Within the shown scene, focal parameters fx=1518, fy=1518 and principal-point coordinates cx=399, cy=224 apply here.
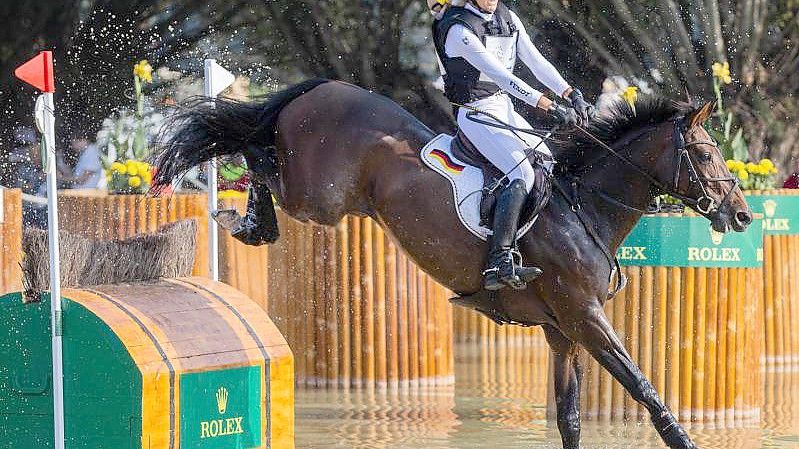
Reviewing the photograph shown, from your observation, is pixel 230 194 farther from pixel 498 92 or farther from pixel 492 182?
pixel 492 182

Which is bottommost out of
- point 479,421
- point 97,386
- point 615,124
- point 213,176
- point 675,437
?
point 479,421

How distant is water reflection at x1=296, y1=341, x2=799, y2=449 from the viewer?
9.16 metres

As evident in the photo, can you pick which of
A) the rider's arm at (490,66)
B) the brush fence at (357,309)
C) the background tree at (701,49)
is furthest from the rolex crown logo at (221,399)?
the background tree at (701,49)

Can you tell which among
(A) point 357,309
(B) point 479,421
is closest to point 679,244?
(B) point 479,421

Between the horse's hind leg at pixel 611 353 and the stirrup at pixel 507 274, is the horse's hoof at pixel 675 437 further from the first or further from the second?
the stirrup at pixel 507 274

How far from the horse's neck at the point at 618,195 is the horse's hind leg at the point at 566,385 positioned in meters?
0.61

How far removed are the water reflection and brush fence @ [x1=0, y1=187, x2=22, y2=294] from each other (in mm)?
2187

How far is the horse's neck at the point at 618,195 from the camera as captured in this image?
26.0 ft

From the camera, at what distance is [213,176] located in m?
8.69

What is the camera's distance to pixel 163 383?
6777 millimetres

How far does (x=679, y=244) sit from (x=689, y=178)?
1889mm

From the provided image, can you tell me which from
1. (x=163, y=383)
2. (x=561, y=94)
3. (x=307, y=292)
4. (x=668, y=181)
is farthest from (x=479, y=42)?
(x=307, y=292)

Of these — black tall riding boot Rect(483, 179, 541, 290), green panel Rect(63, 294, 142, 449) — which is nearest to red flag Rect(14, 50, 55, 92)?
green panel Rect(63, 294, 142, 449)

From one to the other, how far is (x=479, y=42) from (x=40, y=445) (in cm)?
291
